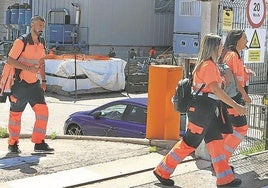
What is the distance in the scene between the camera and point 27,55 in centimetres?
688

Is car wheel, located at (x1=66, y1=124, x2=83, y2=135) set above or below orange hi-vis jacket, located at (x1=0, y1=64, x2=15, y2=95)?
below

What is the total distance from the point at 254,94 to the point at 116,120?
256cm

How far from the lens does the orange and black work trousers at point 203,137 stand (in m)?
5.54

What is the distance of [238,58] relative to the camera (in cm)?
612

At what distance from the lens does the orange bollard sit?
7.22 metres

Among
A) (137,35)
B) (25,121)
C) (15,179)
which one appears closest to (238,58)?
(15,179)

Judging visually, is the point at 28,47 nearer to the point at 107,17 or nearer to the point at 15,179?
the point at 15,179

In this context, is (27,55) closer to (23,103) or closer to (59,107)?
(23,103)

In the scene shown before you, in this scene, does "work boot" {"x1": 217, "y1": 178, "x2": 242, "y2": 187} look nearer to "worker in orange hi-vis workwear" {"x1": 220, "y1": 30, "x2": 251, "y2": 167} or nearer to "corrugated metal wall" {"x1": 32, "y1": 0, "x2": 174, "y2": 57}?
"worker in orange hi-vis workwear" {"x1": 220, "y1": 30, "x2": 251, "y2": 167}

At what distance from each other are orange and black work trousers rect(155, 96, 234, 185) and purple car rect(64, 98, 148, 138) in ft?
9.58

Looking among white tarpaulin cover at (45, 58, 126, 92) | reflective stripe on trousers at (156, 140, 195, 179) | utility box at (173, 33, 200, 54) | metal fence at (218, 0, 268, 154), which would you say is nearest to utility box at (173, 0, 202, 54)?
utility box at (173, 33, 200, 54)

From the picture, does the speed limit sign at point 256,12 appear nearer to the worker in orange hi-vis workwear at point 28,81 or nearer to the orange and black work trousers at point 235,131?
the orange and black work trousers at point 235,131

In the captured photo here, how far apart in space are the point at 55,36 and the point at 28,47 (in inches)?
759

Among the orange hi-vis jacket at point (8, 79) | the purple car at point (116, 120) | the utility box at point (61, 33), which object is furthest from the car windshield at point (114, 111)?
the utility box at point (61, 33)
